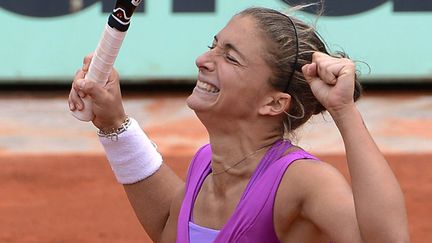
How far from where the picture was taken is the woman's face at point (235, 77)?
260 centimetres

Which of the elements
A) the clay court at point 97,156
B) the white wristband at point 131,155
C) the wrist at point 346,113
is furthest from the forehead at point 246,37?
the clay court at point 97,156

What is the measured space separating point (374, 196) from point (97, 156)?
524 cm

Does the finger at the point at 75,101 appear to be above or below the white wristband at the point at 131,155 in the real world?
above

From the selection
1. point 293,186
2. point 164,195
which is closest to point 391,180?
point 293,186

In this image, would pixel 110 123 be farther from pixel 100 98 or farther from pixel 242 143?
pixel 242 143

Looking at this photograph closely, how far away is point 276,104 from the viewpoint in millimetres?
2639

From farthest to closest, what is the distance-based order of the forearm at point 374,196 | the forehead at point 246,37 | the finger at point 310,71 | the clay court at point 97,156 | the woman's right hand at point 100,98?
the clay court at point 97,156 < the woman's right hand at point 100,98 < the forehead at point 246,37 < the finger at point 310,71 < the forearm at point 374,196

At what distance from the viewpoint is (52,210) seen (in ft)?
20.2

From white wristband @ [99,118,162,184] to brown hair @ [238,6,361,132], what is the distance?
1.66ft

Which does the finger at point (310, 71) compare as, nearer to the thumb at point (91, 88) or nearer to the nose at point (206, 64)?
the nose at point (206, 64)

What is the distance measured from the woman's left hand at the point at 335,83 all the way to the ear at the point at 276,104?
0.83 feet

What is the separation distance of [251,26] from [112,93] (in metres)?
0.48

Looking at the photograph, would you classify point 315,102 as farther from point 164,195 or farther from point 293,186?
point 164,195

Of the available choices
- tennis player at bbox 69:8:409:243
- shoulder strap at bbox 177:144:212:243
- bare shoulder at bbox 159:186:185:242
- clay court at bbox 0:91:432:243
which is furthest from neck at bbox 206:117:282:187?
clay court at bbox 0:91:432:243
